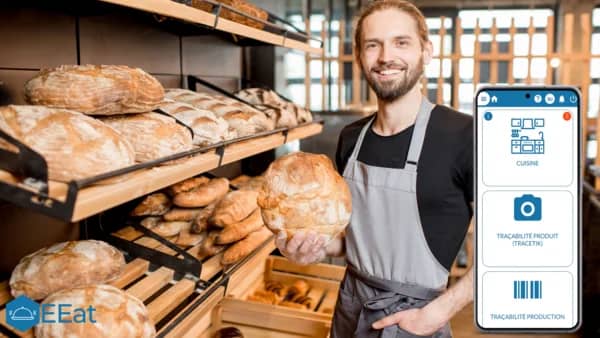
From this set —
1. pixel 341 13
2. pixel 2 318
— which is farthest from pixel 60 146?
pixel 341 13

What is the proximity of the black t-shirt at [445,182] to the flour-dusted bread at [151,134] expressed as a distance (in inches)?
25.3

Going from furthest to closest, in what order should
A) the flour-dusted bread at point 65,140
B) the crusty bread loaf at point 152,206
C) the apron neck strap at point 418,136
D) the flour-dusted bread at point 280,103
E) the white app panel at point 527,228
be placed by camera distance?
the flour-dusted bread at point 280,103
the crusty bread loaf at point 152,206
the apron neck strap at point 418,136
the flour-dusted bread at point 65,140
the white app panel at point 527,228

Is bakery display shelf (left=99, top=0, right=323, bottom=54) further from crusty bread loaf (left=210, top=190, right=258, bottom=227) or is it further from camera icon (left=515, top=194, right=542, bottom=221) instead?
camera icon (left=515, top=194, right=542, bottom=221)

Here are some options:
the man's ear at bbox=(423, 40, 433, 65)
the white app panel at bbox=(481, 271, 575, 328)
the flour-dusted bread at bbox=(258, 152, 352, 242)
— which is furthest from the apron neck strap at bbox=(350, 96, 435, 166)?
the white app panel at bbox=(481, 271, 575, 328)

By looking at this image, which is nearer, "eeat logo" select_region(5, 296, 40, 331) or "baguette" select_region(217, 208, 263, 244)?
"eeat logo" select_region(5, 296, 40, 331)

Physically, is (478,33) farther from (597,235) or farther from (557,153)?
(557,153)

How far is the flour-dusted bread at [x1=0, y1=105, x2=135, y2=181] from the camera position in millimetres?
977

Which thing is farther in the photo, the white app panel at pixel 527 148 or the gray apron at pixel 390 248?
the gray apron at pixel 390 248

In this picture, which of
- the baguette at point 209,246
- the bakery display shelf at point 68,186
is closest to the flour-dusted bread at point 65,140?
the bakery display shelf at point 68,186

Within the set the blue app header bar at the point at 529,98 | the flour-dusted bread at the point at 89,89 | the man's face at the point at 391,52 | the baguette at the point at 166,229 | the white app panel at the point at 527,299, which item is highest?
the man's face at the point at 391,52

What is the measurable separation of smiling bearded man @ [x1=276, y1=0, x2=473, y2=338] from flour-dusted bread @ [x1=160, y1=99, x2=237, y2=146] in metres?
0.43

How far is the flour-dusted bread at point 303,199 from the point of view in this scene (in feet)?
4.48

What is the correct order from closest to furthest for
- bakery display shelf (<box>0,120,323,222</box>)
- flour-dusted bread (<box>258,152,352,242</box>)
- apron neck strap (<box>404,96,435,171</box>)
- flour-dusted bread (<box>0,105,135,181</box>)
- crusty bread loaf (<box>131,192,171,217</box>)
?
bakery display shelf (<box>0,120,323,222</box>), flour-dusted bread (<box>0,105,135,181</box>), flour-dusted bread (<box>258,152,352,242</box>), apron neck strap (<box>404,96,435,171</box>), crusty bread loaf (<box>131,192,171,217</box>)

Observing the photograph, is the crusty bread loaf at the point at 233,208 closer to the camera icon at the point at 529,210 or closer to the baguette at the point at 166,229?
the baguette at the point at 166,229
